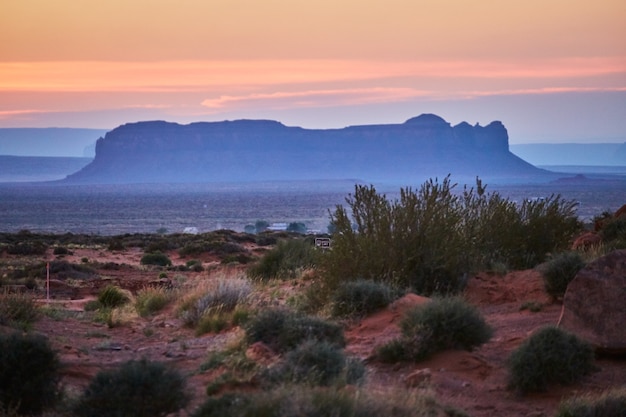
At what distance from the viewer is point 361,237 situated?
19.2 m

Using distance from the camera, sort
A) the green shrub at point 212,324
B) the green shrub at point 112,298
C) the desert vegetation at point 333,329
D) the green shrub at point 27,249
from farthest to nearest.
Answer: the green shrub at point 27,249, the green shrub at point 112,298, the green shrub at point 212,324, the desert vegetation at point 333,329

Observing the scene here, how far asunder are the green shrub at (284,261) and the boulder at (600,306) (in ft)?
41.6

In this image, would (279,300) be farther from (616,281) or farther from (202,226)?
(202,226)

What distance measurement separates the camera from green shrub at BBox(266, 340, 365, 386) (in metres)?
9.85

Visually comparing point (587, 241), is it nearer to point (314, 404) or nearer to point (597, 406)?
point (597, 406)

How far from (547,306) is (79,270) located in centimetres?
2215

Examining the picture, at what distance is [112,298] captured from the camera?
23.3 m

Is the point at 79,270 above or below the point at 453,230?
below

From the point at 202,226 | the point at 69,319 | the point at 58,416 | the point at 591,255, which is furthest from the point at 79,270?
the point at 202,226

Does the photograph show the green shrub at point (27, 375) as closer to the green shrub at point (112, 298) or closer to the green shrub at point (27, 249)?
the green shrub at point (112, 298)

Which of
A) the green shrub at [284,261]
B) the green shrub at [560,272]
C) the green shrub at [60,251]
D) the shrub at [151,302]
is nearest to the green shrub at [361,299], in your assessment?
the green shrub at [560,272]

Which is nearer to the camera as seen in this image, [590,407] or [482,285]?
[590,407]

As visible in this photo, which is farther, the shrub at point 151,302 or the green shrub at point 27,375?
the shrub at point 151,302

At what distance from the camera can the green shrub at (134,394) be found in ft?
29.9
